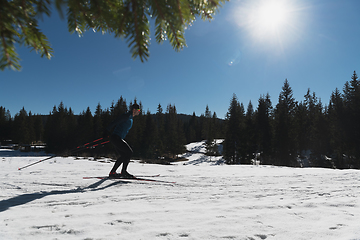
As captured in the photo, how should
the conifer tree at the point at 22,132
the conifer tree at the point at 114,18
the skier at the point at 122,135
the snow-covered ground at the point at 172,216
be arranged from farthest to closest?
1. the conifer tree at the point at 22,132
2. the skier at the point at 122,135
3. the snow-covered ground at the point at 172,216
4. the conifer tree at the point at 114,18

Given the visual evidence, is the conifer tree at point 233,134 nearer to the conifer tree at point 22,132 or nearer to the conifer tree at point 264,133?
the conifer tree at point 264,133

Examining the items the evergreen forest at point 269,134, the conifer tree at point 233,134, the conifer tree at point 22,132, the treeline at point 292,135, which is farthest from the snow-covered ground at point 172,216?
the conifer tree at point 22,132

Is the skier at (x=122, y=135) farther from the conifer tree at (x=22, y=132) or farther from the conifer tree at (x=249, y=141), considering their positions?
the conifer tree at (x=22, y=132)

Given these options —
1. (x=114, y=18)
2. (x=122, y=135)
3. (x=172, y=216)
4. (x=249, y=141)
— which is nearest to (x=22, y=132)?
(x=249, y=141)

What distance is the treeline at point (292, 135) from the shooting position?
26203 mm

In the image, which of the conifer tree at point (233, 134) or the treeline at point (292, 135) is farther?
the conifer tree at point (233, 134)

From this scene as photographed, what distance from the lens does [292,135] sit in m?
32.8

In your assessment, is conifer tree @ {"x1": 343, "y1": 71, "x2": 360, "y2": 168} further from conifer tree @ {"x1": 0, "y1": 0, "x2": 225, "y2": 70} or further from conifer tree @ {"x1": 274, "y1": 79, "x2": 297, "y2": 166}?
conifer tree @ {"x1": 0, "y1": 0, "x2": 225, "y2": 70}

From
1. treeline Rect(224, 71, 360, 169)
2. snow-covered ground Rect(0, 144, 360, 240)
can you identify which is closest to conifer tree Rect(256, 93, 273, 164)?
treeline Rect(224, 71, 360, 169)

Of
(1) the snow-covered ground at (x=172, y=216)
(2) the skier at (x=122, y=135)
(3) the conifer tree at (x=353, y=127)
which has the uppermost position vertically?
(3) the conifer tree at (x=353, y=127)

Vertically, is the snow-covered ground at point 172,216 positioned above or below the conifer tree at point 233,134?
below

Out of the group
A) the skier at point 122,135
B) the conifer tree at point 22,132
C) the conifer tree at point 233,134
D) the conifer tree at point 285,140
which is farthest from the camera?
the conifer tree at point 22,132

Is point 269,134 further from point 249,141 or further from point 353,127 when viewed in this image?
point 353,127

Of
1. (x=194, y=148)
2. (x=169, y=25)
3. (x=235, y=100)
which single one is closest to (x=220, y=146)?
(x=194, y=148)
